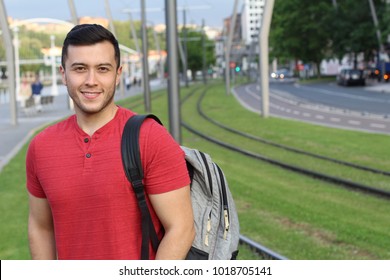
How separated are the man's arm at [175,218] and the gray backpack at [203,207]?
0.13ft

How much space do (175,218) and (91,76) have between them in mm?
553

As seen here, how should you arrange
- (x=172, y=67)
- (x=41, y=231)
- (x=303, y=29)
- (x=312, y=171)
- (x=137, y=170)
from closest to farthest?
→ (x=137, y=170) < (x=41, y=231) < (x=172, y=67) < (x=312, y=171) < (x=303, y=29)

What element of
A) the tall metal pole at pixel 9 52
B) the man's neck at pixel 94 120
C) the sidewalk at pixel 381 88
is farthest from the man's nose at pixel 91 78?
the sidewalk at pixel 381 88

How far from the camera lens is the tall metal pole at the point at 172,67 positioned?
13.2m

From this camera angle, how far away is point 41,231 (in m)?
3.09

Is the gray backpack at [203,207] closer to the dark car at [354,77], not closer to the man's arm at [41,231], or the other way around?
the man's arm at [41,231]

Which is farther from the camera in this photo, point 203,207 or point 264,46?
point 264,46

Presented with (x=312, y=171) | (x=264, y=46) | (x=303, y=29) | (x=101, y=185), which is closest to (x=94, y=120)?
(x=101, y=185)

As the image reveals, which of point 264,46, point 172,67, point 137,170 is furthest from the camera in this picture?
point 264,46

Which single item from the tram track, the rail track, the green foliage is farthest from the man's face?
the green foliage

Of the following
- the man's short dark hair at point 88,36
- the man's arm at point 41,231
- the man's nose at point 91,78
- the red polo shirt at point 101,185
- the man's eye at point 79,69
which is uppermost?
the man's short dark hair at point 88,36

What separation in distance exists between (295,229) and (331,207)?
5.39 feet

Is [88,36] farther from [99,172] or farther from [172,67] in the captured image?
[172,67]

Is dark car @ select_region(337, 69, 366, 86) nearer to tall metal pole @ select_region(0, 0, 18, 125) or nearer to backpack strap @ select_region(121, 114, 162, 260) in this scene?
tall metal pole @ select_region(0, 0, 18, 125)
